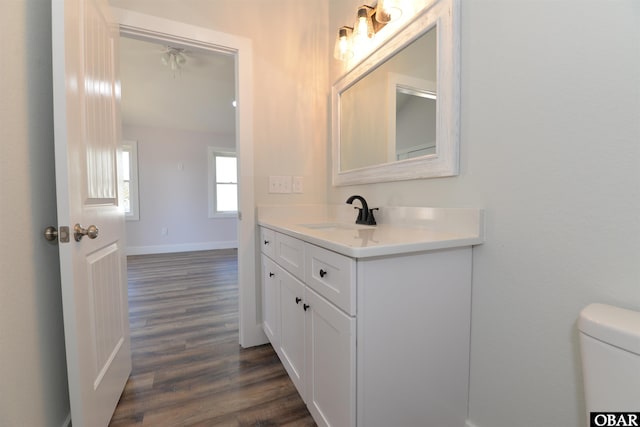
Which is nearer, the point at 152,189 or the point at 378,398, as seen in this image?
the point at 378,398

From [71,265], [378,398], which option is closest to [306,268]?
[378,398]

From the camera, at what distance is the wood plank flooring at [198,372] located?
1.26 meters

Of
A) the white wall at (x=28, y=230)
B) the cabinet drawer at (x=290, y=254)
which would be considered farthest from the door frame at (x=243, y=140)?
the white wall at (x=28, y=230)

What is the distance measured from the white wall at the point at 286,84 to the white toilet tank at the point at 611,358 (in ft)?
5.36

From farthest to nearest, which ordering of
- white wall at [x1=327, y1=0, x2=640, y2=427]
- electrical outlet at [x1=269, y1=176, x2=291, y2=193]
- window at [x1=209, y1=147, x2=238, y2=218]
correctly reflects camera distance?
window at [x1=209, y1=147, x2=238, y2=218], electrical outlet at [x1=269, y1=176, x2=291, y2=193], white wall at [x1=327, y1=0, x2=640, y2=427]

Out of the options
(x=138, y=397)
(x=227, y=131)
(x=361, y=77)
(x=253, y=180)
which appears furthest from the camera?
(x=227, y=131)

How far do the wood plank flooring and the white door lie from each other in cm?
17

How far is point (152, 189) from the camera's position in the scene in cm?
483

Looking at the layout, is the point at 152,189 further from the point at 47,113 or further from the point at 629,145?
the point at 629,145

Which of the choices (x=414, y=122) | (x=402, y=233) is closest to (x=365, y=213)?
(x=402, y=233)

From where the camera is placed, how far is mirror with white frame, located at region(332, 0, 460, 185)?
1096 millimetres

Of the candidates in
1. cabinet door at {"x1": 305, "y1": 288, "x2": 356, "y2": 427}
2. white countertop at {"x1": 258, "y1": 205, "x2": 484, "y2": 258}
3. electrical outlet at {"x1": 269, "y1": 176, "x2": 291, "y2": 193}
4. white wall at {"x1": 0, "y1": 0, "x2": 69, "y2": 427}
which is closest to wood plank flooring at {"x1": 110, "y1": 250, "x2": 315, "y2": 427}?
cabinet door at {"x1": 305, "y1": 288, "x2": 356, "y2": 427}

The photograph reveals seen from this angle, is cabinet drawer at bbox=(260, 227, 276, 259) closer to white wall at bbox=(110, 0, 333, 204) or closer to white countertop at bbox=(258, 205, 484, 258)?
white countertop at bbox=(258, 205, 484, 258)

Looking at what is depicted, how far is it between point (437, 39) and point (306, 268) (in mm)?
1088
